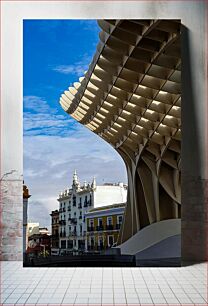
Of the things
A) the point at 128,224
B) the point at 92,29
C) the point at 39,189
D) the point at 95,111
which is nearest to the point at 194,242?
the point at 128,224

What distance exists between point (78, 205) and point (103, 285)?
202 cm

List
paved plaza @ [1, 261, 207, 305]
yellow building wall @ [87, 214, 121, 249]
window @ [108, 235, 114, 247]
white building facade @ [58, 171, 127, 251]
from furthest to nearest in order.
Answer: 1. window @ [108, 235, 114, 247]
2. yellow building wall @ [87, 214, 121, 249]
3. white building facade @ [58, 171, 127, 251]
4. paved plaza @ [1, 261, 207, 305]

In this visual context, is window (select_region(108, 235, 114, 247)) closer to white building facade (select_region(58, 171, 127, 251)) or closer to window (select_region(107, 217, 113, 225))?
window (select_region(107, 217, 113, 225))

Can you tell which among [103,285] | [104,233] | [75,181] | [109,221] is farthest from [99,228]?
[103,285]

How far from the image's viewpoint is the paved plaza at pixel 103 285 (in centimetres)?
472

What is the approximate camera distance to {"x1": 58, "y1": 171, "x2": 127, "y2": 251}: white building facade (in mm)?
7129

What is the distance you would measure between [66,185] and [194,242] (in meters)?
2.05

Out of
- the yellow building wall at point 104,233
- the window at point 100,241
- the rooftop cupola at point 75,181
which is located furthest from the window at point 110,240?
the rooftop cupola at point 75,181

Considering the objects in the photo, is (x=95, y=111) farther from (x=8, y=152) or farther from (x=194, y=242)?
(x=194, y=242)

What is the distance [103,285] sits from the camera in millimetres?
5512

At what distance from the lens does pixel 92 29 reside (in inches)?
281

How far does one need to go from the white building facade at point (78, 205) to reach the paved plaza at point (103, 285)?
0.62 m

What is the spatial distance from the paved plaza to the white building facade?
62 cm

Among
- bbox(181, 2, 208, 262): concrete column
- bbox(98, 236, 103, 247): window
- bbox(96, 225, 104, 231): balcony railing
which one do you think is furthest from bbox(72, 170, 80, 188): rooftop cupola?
bbox(181, 2, 208, 262): concrete column
